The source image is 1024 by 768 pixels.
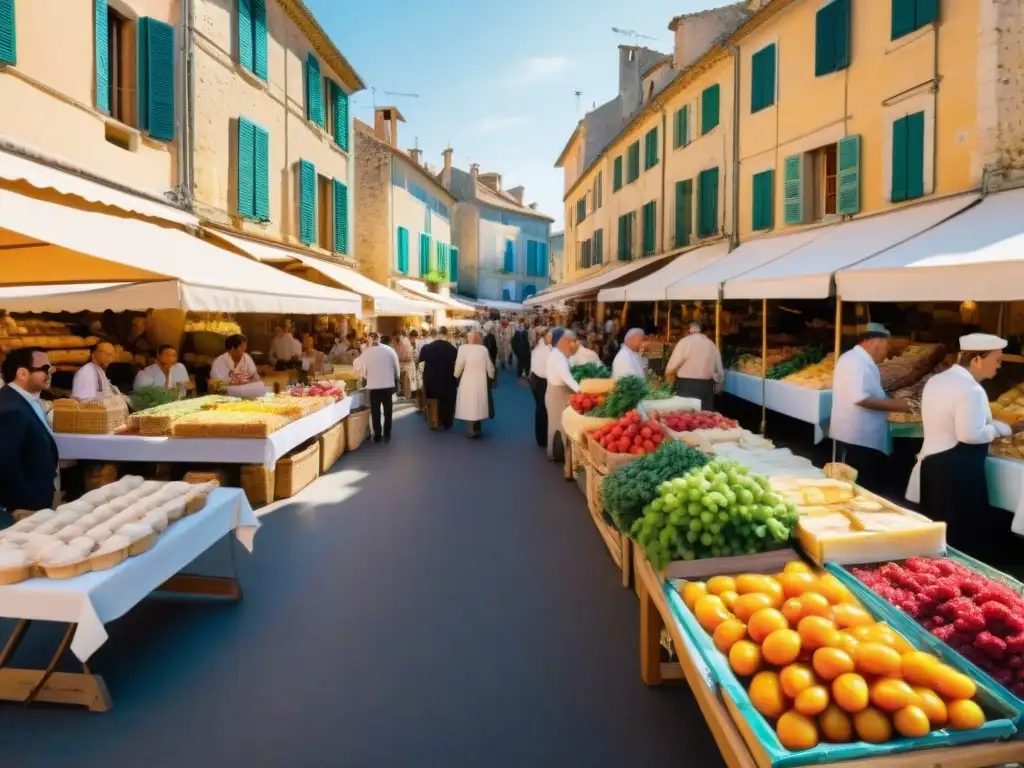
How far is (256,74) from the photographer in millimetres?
13602

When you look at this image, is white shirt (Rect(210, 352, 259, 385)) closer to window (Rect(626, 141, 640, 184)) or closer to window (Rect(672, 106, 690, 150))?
window (Rect(672, 106, 690, 150))

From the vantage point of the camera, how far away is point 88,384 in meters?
7.12

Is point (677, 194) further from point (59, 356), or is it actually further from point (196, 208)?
point (59, 356)

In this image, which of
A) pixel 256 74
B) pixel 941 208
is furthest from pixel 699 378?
pixel 256 74

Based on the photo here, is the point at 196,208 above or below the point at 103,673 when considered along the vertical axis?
above

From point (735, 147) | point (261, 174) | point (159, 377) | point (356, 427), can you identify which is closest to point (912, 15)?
Result: point (735, 147)

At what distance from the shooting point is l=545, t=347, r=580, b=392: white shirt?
346 inches

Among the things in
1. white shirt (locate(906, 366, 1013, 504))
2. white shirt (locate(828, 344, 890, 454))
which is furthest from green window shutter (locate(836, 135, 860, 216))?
white shirt (locate(906, 366, 1013, 504))

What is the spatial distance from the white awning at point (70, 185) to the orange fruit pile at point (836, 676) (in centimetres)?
675

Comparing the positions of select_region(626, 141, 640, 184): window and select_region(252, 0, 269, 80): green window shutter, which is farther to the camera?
select_region(626, 141, 640, 184): window

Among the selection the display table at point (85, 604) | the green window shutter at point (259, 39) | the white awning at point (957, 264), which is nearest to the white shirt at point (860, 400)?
the white awning at point (957, 264)

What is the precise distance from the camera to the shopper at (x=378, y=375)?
1071 cm

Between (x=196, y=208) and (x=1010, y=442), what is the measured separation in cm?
1109

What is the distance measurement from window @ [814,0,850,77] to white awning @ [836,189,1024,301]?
173 inches
